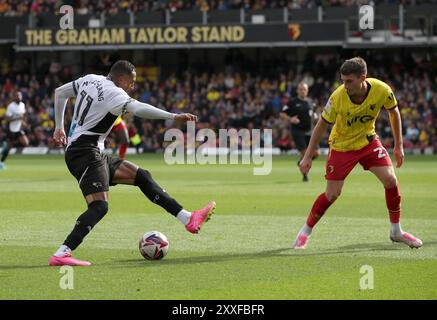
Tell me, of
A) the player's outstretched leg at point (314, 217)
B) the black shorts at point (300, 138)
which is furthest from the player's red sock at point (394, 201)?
the black shorts at point (300, 138)

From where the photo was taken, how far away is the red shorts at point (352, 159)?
1109cm

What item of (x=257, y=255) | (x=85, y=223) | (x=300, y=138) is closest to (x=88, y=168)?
(x=85, y=223)

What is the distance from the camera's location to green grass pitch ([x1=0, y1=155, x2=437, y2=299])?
27.8 ft

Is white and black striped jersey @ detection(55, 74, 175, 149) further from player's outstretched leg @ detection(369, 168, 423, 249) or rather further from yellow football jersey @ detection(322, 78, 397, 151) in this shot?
A: player's outstretched leg @ detection(369, 168, 423, 249)

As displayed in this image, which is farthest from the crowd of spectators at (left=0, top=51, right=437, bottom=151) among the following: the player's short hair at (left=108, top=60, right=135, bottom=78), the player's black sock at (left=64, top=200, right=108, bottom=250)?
the player's black sock at (left=64, top=200, right=108, bottom=250)

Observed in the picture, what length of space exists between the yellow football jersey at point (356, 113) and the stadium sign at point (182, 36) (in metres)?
31.5

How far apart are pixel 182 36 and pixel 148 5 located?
11.9 ft

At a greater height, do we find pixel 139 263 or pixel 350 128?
pixel 350 128

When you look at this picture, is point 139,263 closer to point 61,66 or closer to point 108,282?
point 108,282

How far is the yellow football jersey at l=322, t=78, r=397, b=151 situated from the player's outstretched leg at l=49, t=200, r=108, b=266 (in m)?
2.83

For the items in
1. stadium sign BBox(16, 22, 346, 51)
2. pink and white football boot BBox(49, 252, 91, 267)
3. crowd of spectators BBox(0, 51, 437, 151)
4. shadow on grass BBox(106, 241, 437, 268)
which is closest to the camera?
pink and white football boot BBox(49, 252, 91, 267)
